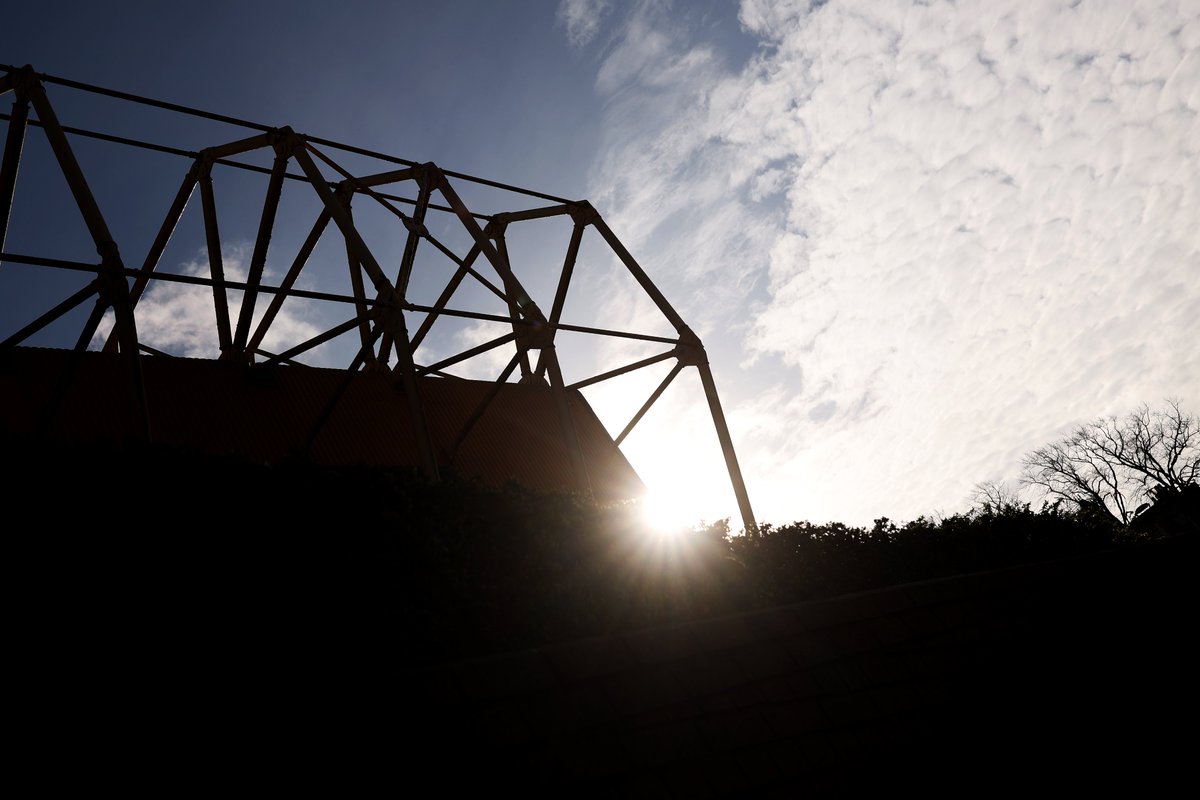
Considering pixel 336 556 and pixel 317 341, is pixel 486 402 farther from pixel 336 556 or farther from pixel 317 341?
pixel 336 556

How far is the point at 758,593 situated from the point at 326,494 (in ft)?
10.00

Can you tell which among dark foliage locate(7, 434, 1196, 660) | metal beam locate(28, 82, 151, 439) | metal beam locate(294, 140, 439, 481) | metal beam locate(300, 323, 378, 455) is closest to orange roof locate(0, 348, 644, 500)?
metal beam locate(300, 323, 378, 455)

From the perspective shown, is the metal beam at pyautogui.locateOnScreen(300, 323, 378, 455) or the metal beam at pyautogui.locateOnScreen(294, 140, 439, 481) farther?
the metal beam at pyautogui.locateOnScreen(300, 323, 378, 455)

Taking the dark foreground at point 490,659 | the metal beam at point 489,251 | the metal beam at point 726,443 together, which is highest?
the metal beam at point 489,251

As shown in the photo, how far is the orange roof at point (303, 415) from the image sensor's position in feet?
35.8

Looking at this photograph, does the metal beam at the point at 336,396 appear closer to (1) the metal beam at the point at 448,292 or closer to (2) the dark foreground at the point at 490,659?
(1) the metal beam at the point at 448,292

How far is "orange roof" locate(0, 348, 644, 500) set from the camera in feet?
35.8

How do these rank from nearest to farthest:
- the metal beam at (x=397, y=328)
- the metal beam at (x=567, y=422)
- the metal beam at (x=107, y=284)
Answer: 1. the metal beam at (x=107, y=284)
2. the metal beam at (x=397, y=328)
3. the metal beam at (x=567, y=422)

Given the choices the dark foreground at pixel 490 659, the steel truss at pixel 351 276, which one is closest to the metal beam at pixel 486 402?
the steel truss at pixel 351 276

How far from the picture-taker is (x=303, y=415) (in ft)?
41.7

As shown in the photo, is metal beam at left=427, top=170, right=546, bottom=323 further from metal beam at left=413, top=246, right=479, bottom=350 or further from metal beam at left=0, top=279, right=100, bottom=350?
metal beam at left=0, top=279, right=100, bottom=350

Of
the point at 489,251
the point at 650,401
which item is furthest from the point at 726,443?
the point at 489,251

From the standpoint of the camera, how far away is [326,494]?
3.71 metres

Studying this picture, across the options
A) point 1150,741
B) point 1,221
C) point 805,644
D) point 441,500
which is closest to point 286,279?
point 1,221
